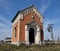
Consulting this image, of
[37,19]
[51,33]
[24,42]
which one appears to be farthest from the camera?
[51,33]

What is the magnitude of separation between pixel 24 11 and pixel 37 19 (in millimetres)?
3017

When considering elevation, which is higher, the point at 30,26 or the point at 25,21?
the point at 25,21

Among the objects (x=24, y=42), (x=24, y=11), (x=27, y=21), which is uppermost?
(x=24, y=11)

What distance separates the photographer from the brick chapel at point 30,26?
2881cm

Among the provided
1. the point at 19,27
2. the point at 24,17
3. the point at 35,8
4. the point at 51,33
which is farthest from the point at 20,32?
the point at 51,33

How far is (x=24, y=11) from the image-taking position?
29.7 meters

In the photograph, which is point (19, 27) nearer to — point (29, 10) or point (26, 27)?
point (26, 27)

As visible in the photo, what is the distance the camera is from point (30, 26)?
1156 inches

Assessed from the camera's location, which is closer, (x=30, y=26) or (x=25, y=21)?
(x=30, y=26)

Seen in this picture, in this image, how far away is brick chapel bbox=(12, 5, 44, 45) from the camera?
94.5ft

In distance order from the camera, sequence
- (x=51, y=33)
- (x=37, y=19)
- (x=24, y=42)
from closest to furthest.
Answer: (x=24, y=42) < (x=37, y=19) < (x=51, y=33)

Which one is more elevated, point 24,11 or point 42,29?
A: point 24,11

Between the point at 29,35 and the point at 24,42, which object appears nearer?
the point at 24,42

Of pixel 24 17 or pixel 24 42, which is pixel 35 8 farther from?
pixel 24 42
